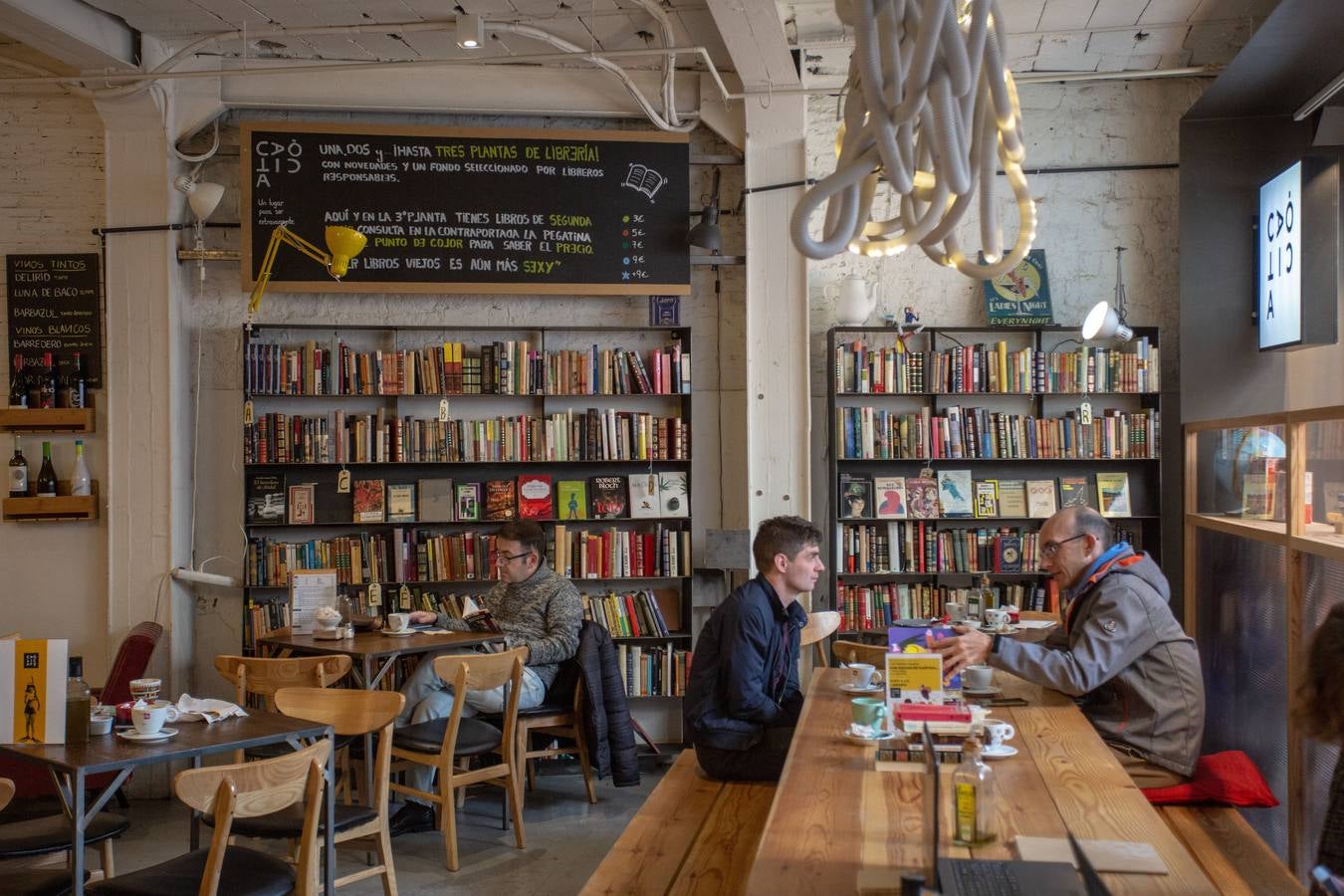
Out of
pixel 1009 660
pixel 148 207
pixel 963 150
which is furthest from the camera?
pixel 148 207

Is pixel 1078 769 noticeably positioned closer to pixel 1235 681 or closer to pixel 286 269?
pixel 1235 681

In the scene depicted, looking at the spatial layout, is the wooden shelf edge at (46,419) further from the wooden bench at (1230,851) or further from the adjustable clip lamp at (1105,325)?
the wooden bench at (1230,851)

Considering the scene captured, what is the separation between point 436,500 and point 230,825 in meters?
3.30

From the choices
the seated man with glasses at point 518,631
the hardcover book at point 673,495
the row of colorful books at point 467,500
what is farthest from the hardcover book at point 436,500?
the hardcover book at point 673,495

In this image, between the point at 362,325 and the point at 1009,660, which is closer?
the point at 1009,660

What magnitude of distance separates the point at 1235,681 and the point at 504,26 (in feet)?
14.6

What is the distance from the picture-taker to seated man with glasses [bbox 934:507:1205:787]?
3.60 m

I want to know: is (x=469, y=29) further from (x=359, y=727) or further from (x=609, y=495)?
(x=359, y=727)

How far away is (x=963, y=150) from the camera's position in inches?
90.0

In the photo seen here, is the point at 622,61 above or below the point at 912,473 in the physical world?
above

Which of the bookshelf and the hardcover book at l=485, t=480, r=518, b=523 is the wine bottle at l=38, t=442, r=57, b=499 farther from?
the bookshelf

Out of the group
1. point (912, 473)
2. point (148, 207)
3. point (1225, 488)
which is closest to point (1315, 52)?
point (1225, 488)

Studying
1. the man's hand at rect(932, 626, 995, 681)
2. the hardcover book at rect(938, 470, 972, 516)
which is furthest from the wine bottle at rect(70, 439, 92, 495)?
the man's hand at rect(932, 626, 995, 681)

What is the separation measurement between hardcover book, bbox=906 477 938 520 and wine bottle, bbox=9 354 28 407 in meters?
4.83
